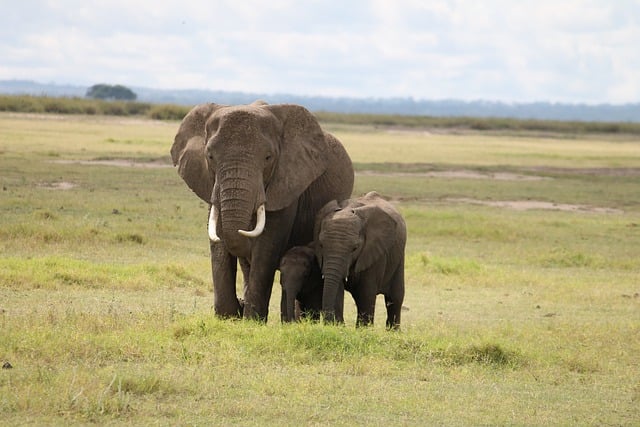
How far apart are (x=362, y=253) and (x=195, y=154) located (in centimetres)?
178

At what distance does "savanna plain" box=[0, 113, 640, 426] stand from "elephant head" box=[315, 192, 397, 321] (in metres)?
0.72

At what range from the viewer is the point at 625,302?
48.8 feet

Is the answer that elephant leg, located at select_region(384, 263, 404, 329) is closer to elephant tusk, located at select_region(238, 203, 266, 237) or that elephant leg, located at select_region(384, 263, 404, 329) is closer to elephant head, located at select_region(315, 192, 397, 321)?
elephant head, located at select_region(315, 192, 397, 321)

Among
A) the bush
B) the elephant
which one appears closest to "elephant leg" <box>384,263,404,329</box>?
the elephant

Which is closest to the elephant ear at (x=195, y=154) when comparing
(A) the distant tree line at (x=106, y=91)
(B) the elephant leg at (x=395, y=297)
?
(B) the elephant leg at (x=395, y=297)

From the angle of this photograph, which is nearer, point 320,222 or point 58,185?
point 320,222

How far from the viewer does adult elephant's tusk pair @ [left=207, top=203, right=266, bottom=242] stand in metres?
9.64

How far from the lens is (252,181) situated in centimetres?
977

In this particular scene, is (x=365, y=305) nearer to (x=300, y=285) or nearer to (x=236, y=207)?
(x=300, y=285)

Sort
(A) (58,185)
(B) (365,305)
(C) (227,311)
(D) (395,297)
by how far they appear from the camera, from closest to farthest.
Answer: (C) (227,311) → (B) (365,305) → (D) (395,297) → (A) (58,185)

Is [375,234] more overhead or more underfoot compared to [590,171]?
more overhead

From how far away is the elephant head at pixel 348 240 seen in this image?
10.4m

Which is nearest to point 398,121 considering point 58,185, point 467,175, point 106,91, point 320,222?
point 467,175

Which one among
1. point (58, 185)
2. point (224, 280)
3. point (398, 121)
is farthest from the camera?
point (398, 121)
